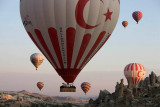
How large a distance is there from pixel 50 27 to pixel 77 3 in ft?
16.7

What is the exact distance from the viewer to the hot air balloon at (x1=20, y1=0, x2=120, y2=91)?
128 ft

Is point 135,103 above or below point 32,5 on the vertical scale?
below

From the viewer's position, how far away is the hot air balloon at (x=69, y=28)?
39.0 metres

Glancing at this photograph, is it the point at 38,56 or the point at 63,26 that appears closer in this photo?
the point at 63,26

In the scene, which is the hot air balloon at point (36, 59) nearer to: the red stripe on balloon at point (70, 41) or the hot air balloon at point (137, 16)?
the hot air balloon at point (137, 16)

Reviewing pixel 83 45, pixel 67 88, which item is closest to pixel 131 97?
pixel 67 88

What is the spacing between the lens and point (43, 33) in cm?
4112

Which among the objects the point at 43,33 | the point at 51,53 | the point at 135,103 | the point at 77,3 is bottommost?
A: the point at 135,103

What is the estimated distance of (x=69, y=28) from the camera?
130ft

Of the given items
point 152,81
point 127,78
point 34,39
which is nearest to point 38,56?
point 127,78

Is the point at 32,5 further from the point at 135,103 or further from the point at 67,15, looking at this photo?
the point at 135,103

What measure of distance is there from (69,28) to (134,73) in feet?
155

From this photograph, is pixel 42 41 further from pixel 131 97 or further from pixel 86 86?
pixel 86 86

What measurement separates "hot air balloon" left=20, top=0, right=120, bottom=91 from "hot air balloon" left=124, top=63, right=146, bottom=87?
134ft
